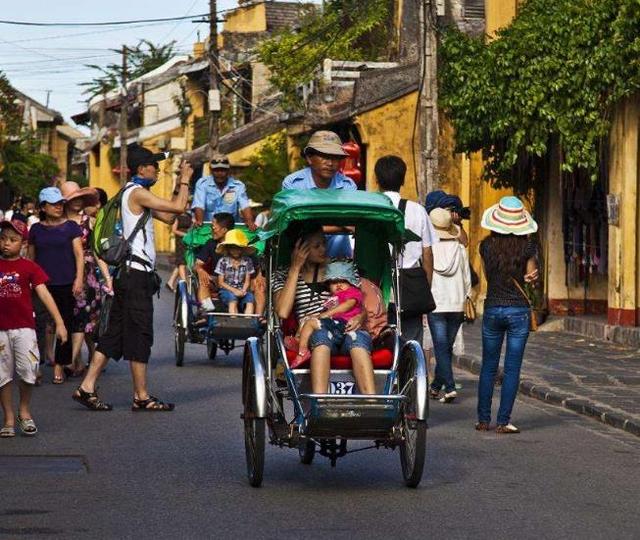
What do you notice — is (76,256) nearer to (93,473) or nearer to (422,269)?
(422,269)

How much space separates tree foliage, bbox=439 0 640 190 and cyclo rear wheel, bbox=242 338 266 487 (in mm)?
11212

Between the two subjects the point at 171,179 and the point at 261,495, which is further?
the point at 171,179

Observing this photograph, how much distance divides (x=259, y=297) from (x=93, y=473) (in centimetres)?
805

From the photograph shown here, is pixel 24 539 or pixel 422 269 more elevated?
pixel 422 269

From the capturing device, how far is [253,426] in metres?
9.74

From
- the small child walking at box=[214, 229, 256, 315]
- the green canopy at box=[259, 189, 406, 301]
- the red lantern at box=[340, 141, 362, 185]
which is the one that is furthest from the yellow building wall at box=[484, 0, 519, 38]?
the green canopy at box=[259, 189, 406, 301]

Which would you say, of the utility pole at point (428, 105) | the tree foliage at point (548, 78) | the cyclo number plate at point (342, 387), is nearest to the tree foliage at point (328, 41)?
the utility pole at point (428, 105)

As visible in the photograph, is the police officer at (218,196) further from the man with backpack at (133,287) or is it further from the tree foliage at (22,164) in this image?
the tree foliage at (22,164)

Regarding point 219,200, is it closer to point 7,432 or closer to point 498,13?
point 7,432

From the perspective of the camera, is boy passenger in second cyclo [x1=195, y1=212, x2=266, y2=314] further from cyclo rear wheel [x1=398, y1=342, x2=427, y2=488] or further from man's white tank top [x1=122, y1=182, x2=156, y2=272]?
cyclo rear wheel [x1=398, y1=342, x2=427, y2=488]

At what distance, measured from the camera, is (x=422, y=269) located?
1336cm

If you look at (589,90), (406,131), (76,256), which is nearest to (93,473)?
(76,256)

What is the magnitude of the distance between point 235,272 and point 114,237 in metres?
4.99

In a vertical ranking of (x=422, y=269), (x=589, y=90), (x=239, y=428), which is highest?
(x=589, y=90)
